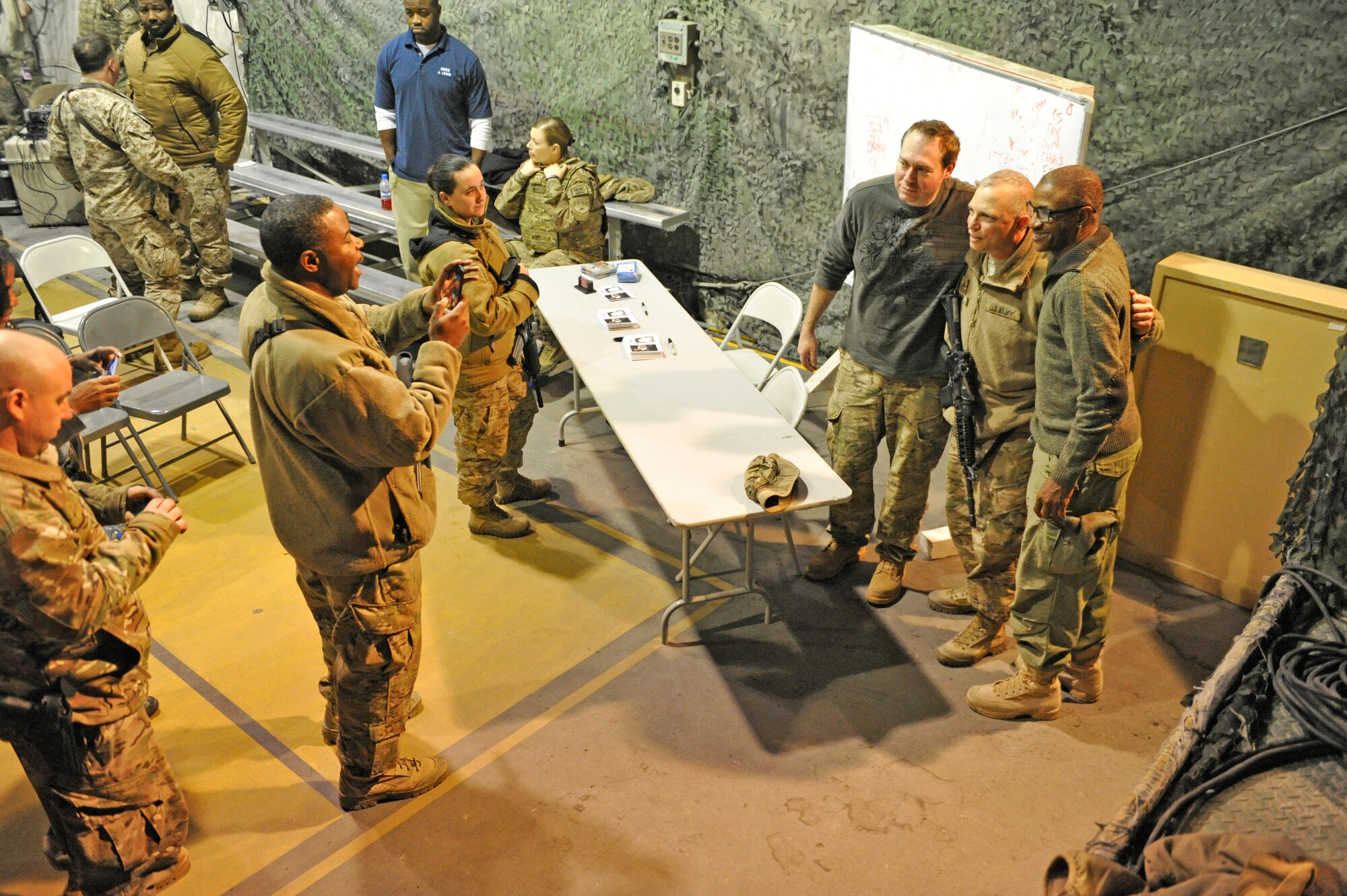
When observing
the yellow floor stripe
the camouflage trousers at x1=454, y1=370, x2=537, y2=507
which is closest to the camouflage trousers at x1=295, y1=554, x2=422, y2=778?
the yellow floor stripe

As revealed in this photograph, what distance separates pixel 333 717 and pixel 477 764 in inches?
21.6

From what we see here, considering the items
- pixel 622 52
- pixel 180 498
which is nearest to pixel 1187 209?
pixel 622 52

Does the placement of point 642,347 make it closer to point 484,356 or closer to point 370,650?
point 484,356

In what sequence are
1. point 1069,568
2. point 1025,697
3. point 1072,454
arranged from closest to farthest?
point 1072,454, point 1069,568, point 1025,697

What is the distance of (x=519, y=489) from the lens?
4.88 metres

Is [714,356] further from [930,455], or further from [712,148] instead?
[712,148]

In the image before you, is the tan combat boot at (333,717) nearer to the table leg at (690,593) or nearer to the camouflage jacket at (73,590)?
the camouflage jacket at (73,590)

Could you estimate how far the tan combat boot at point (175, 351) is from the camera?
6.30 meters

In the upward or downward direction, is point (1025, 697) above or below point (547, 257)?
below

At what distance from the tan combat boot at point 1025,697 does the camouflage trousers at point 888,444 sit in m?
0.76

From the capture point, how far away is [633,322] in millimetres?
4770

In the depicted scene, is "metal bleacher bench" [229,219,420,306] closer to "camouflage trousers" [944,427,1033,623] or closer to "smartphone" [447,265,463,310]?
"smartphone" [447,265,463,310]

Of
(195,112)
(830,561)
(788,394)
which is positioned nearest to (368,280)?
(195,112)

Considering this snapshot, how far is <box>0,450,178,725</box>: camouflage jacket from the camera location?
7.32 ft
